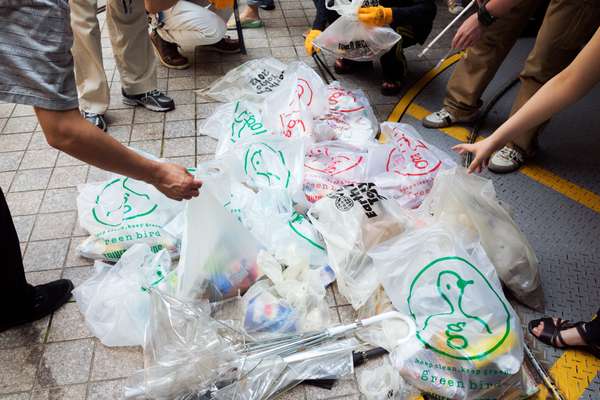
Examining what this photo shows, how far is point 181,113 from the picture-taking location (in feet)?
10.4

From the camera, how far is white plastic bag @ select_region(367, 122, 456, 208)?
7.40ft

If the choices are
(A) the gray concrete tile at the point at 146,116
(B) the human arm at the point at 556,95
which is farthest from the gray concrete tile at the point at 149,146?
(B) the human arm at the point at 556,95

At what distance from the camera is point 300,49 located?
393 centimetres

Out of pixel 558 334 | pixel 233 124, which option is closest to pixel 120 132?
pixel 233 124

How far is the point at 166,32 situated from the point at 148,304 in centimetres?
250

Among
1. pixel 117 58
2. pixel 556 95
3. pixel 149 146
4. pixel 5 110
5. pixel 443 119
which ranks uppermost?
pixel 556 95

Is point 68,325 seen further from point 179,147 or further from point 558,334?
point 558,334

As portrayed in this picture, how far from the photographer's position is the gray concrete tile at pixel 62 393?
163cm

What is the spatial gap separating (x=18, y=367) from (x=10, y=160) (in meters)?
1.59

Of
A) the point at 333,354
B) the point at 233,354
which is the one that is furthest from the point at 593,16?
the point at 233,354

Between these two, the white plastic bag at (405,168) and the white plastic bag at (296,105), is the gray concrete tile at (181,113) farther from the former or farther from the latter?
the white plastic bag at (405,168)

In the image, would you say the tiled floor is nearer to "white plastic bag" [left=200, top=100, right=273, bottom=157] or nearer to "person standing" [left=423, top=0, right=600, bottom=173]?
"white plastic bag" [left=200, top=100, right=273, bottom=157]

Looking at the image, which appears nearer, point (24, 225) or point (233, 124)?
point (24, 225)

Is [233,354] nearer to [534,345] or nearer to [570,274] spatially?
[534,345]
